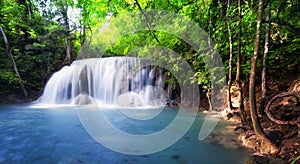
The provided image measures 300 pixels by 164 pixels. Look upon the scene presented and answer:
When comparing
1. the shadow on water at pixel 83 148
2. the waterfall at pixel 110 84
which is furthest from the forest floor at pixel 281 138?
the waterfall at pixel 110 84

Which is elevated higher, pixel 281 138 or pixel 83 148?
pixel 281 138

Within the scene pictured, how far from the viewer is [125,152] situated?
383cm

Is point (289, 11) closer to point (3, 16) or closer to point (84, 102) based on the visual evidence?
point (84, 102)

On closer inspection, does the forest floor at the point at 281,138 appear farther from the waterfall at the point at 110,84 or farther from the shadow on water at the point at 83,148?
the waterfall at the point at 110,84

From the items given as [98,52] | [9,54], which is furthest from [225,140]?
[98,52]

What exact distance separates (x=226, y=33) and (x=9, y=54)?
1295 centimetres

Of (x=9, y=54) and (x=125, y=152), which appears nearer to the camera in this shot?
(x=125, y=152)

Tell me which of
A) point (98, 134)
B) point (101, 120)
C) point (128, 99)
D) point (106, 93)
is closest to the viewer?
point (98, 134)

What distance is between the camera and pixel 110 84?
11914mm

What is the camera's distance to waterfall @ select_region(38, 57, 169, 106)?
11.1 metres

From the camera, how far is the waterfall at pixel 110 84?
36.4 feet

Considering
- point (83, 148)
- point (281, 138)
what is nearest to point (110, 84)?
point (83, 148)

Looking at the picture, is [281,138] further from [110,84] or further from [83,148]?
[110,84]

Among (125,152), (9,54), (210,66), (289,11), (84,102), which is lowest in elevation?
(125,152)
